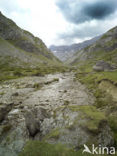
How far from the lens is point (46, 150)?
282 inches

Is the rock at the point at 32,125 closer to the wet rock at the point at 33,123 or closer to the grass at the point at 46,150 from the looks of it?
the wet rock at the point at 33,123

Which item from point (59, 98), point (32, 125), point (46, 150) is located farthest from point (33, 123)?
point (59, 98)

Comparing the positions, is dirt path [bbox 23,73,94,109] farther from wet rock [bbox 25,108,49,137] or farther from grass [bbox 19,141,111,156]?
grass [bbox 19,141,111,156]

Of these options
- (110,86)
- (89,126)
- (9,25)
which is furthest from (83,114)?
(9,25)

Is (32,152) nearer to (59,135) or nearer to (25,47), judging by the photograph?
(59,135)

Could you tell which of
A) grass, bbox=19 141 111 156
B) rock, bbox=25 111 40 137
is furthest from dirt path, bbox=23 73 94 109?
grass, bbox=19 141 111 156

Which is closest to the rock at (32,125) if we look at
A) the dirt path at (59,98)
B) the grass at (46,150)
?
the grass at (46,150)

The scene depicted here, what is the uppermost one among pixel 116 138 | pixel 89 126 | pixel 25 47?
pixel 25 47

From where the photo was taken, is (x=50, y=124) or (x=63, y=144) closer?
(x=63, y=144)

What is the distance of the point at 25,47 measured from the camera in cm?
17538

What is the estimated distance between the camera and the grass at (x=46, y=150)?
675cm

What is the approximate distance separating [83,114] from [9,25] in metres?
222

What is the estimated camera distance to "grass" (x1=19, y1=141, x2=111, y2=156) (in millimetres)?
6746

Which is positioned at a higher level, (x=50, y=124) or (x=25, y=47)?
(x=25, y=47)
